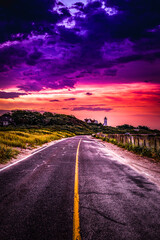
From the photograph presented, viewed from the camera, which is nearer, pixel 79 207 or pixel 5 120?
pixel 79 207

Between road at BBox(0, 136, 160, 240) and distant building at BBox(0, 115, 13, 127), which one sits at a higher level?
distant building at BBox(0, 115, 13, 127)

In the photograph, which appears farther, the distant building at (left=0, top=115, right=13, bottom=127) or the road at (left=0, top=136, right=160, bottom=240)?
the distant building at (left=0, top=115, right=13, bottom=127)

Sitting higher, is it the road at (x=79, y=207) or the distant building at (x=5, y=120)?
the distant building at (x=5, y=120)

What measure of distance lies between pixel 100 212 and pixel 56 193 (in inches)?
63.1

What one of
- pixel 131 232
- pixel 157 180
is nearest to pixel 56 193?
pixel 131 232

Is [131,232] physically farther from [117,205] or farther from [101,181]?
[101,181]

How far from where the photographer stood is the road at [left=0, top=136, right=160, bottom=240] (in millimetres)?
2750

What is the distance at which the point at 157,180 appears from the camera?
5.75 m

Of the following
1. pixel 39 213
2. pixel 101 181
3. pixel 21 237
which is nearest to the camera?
pixel 21 237

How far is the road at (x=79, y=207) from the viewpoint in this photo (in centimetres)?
275

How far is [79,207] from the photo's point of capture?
11.9 ft

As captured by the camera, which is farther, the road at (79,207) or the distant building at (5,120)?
the distant building at (5,120)

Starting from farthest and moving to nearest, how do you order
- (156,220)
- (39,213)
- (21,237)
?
(39,213) < (156,220) < (21,237)

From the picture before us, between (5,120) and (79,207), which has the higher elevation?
(5,120)
